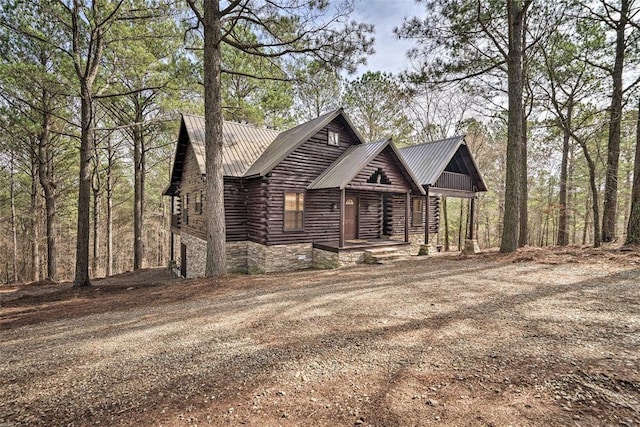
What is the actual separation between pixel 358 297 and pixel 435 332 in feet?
7.03

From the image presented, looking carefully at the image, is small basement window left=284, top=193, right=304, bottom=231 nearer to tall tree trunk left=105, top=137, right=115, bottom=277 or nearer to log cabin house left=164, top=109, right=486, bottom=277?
log cabin house left=164, top=109, right=486, bottom=277

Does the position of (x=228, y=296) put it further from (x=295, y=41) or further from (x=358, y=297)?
(x=295, y=41)

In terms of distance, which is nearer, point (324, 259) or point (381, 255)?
point (381, 255)

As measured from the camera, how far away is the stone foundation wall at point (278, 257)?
37.6ft

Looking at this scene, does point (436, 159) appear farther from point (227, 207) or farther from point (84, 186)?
point (84, 186)

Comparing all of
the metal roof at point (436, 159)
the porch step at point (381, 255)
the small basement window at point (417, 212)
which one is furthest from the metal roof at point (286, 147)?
the small basement window at point (417, 212)

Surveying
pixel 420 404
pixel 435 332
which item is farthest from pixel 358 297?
pixel 420 404

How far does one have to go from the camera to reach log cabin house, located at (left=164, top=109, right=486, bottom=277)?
38.1 feet

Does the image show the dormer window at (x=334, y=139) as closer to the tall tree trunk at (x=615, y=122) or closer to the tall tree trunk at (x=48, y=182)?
the tall tree trunk at (x=615, y=122)

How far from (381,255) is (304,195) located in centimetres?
408

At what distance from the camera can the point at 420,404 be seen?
8.21 feet

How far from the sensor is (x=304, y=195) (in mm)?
12516

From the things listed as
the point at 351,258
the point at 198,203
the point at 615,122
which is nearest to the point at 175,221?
the point at 198,203

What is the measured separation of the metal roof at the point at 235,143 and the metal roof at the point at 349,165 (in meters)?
3.44
